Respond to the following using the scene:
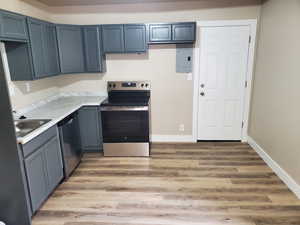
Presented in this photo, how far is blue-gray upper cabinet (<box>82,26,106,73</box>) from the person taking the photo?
346cm

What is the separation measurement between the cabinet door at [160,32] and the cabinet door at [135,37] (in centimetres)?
13

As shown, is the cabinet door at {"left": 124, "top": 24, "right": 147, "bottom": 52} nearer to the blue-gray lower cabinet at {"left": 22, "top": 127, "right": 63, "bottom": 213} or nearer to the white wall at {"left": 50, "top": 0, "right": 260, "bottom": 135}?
the white wall at {"left": 50, "top": 0, "right": 260, "bottom": 135}

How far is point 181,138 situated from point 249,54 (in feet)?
6.24

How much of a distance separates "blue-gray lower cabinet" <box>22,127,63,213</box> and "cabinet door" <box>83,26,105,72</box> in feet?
4.60

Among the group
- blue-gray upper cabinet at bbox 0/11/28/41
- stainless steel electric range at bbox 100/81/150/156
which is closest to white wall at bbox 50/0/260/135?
stainless steel electric range at bbox 100/81/150/156

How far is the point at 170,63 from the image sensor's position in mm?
3805

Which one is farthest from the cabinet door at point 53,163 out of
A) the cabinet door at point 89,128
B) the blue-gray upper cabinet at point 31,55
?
the blue-gray upper cabinet at point 31,55

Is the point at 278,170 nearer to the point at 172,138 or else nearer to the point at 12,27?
the point at 172,138

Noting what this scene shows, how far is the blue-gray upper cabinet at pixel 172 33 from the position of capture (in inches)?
134

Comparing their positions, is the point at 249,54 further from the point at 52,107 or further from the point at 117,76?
the point at 52,107

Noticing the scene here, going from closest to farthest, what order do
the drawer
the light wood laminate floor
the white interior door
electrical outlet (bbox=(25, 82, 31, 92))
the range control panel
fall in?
the drawer → the light wood laminate floor → electrical outlet (bbox=(25, 82, 31, 92)) → the white interior door → the range control panel

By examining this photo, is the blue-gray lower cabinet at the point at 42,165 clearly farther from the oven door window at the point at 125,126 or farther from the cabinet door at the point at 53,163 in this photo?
the oven door window at the point at 125,126

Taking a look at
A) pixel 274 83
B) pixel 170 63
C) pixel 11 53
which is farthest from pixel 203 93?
pixel 11 53

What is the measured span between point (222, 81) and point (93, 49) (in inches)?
89.8
